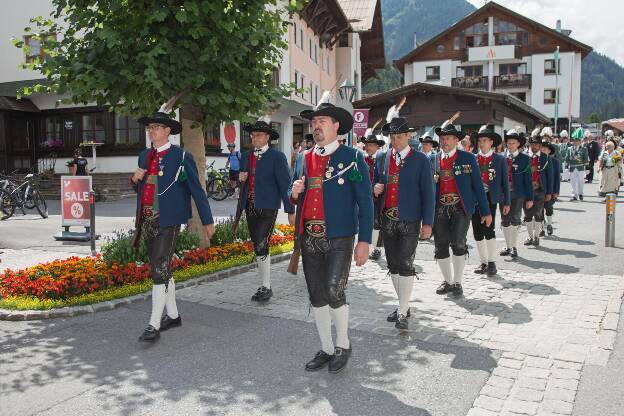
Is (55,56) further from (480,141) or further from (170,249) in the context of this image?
(480,141)

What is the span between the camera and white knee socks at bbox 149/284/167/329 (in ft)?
18.7

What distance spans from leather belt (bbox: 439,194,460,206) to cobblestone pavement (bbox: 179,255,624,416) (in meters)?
1.17

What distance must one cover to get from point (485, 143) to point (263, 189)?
147 inches

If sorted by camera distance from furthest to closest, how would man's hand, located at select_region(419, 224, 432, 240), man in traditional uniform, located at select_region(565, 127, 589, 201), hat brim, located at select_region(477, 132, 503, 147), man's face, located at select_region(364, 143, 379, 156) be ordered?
1. man in traditional uniform, located at select_region(565, 127, 589, 201)
2. man's face, located at select_region(364, 143, 379, 156)
3. hat brim, located at select_region(477, 132, 503, 147)
4. man's hand, located at select_region(419, 224, 432, 240)

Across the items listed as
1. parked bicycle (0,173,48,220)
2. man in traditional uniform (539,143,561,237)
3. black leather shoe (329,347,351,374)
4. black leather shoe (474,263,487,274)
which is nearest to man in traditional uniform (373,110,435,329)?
black leather shoe (329,347,351,374)

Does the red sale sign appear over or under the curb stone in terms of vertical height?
over

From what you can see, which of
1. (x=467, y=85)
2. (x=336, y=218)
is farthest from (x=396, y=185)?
(x=467, y=85)

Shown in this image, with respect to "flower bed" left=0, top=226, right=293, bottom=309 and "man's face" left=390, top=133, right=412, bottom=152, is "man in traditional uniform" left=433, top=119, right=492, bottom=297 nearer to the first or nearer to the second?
"man's face" left=390, top=133, right=412, bottom=152

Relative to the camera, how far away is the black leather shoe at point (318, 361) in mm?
4828

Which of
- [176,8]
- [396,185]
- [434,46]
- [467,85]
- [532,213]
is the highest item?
[434,46]

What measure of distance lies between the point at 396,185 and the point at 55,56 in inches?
216

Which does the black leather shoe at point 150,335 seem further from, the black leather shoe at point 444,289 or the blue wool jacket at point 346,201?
the black leather shoe at point 444,289

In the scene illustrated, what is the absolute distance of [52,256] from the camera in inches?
410

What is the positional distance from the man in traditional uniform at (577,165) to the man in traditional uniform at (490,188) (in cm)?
1215
